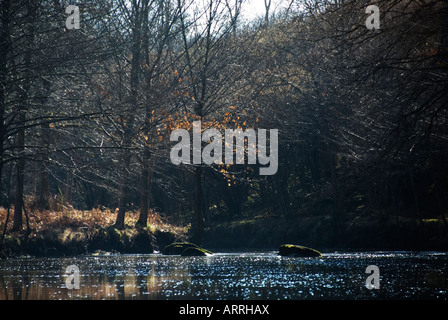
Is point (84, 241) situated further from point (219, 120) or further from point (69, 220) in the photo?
point (219, 120)

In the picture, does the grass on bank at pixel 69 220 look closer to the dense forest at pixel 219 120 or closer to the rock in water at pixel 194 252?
the dense forest at pixel 219 120

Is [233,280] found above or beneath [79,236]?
beneath

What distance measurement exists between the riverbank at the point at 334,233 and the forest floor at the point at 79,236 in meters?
3.11

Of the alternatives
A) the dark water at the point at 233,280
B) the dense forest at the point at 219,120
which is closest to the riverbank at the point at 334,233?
the dense forest at the point at 219,120

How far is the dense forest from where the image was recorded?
13586mm

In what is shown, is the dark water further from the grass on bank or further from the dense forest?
the grass on bank

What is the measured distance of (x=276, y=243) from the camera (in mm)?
26969

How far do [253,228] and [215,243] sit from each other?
2223 mm

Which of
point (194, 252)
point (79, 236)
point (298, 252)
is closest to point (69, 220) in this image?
point (79, 236)

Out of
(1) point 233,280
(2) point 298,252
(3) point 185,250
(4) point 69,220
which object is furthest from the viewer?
(4) point 69,220

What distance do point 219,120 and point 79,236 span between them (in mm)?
7404

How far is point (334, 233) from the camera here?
2547 cm

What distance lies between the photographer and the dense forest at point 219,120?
1359 cm

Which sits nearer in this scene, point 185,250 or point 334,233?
point 185,250
